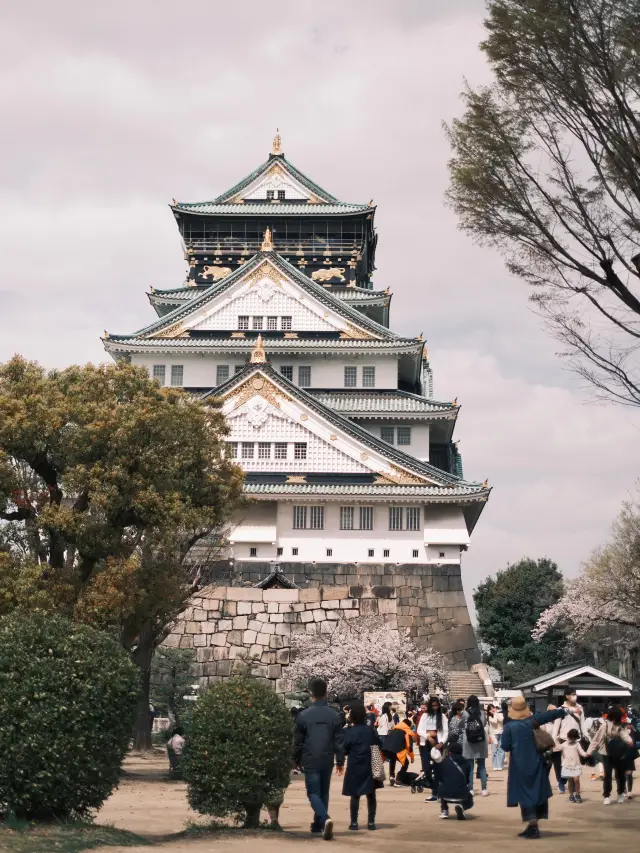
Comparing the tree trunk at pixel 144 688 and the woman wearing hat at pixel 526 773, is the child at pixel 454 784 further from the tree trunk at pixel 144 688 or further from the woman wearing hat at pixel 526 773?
the tree trunk at pixel 144 688

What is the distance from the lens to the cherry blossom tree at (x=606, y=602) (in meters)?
51.2

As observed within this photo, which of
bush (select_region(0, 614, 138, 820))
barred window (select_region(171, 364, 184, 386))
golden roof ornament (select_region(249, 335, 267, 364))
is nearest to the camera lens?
bush (select_region(0, 614, 138, 820))

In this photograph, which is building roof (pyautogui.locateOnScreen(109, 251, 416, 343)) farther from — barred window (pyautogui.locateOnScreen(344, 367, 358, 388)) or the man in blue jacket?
the man in blue jacket

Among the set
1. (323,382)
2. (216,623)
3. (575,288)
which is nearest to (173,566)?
(575,288)

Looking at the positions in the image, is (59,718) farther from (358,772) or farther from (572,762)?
(572,762)

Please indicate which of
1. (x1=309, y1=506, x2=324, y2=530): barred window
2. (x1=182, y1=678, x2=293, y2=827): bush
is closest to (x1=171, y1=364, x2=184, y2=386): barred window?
(x1=309, y1=506, x2=324, y2=530): barred window

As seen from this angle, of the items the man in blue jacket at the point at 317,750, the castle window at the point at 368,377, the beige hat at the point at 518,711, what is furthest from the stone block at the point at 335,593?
the man in blue jacket at the point at 317,750

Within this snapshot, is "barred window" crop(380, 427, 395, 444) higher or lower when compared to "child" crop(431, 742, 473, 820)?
higher

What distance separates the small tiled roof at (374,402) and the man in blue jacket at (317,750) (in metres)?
37.2

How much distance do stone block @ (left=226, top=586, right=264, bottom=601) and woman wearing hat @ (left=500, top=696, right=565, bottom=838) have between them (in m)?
28.8

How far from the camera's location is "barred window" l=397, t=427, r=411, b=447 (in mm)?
52375

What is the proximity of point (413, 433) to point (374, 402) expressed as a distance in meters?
2.17

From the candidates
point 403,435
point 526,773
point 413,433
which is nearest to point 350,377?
point 403,435

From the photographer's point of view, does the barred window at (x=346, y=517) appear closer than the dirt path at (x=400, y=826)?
No
